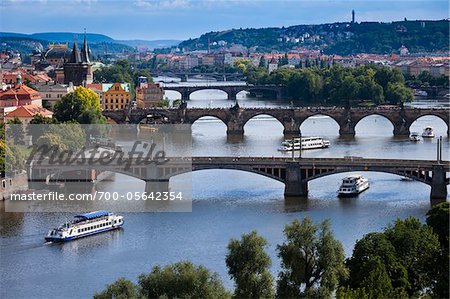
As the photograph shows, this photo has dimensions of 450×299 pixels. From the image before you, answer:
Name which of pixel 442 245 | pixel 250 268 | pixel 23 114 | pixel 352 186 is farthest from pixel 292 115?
pixel 250 268

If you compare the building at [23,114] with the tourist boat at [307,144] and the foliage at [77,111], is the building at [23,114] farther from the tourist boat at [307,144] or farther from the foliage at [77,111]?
the tourist boat at [307,144]

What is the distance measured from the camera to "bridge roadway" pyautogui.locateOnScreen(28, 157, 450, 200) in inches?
1021

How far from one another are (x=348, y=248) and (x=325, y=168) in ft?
21.0

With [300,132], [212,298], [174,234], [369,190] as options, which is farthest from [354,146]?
[212,298]

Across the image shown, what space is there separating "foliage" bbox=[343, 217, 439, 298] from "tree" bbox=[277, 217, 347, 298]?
12.7 inches

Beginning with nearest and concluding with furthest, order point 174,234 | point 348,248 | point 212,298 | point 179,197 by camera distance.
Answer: point 212,298
point 348,248
point 174,234
point 179,197

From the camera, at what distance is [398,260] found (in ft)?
54.0

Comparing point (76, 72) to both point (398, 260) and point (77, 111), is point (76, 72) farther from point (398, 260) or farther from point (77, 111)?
point (398, 260)

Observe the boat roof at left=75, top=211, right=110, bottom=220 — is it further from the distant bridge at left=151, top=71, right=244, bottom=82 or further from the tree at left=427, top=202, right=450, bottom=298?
the distant bridge at left=151, top=71, right=244, bottom=82

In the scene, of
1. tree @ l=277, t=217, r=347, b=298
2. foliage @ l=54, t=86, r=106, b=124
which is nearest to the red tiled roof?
foliage @ l=54, t=86, r=106, b=124

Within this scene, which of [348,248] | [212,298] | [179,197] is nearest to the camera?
[212,298]

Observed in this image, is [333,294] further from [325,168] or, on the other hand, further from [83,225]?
[325,168]

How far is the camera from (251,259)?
15.7 m
